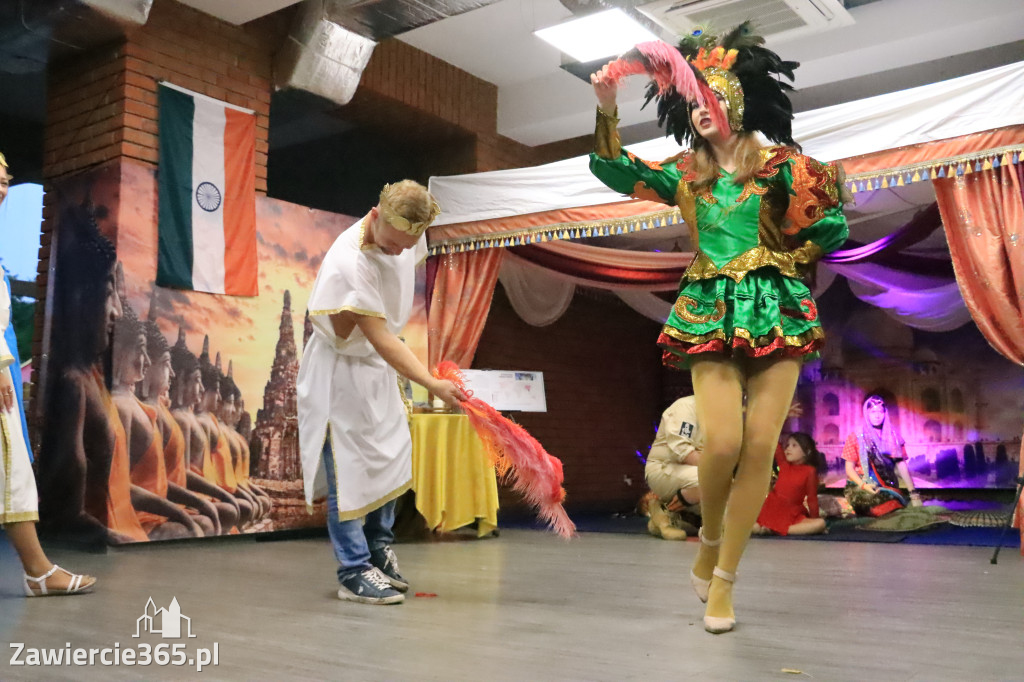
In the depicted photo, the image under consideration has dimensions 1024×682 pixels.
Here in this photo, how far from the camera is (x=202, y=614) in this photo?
2.90 metres

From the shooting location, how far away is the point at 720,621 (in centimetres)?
258

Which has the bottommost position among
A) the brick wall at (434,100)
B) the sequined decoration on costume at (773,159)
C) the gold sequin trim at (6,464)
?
the gold sequin trim at (6,464)

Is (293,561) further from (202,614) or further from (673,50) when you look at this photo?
(673,50)

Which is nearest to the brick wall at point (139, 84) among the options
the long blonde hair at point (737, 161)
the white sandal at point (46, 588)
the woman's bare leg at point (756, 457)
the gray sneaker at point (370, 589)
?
the white sandal at point (46, 588)

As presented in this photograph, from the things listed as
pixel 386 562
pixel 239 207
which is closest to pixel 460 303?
pixel 239 207

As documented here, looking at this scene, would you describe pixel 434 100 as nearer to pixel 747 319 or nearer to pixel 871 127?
pixel 871 127

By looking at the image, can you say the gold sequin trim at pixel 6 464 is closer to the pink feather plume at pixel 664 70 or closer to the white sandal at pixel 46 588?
the white sandal at pixel 46 588

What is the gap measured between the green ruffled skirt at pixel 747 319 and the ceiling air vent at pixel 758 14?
356 centimetres

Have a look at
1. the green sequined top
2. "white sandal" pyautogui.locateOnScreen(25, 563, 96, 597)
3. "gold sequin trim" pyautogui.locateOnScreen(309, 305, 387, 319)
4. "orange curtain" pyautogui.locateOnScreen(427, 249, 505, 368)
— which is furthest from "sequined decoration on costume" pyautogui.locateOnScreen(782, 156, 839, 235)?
"orange curtain" pyautogui.locateOnScreen(427, 249, 505, 368)

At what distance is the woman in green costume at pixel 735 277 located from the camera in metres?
2.60

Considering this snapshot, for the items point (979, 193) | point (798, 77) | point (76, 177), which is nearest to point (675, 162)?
point (979, 193)

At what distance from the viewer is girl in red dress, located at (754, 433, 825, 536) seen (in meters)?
6.14

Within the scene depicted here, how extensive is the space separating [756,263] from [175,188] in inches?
160

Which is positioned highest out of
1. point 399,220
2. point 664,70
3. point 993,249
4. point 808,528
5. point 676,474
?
point 664,70
